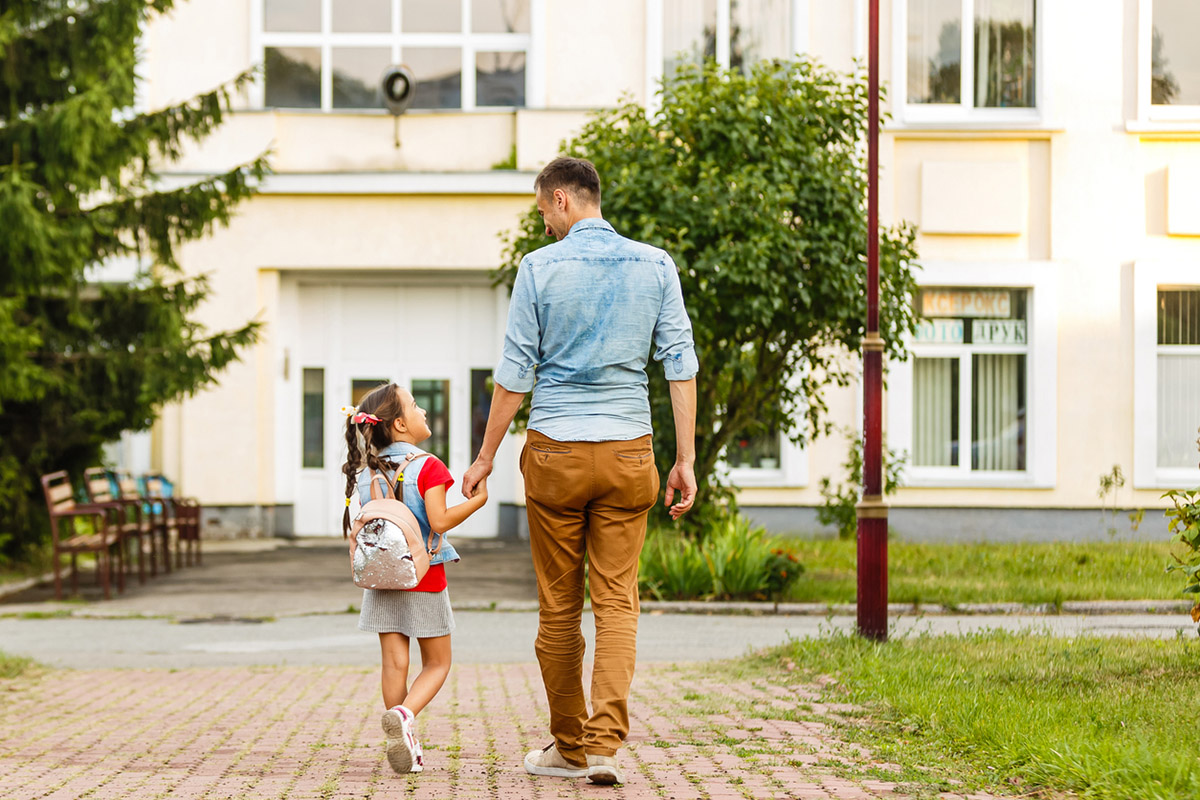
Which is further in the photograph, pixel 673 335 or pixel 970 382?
pixel 970 382

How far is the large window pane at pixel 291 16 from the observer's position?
1980 centimetres

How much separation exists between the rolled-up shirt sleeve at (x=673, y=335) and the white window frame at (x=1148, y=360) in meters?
15.0

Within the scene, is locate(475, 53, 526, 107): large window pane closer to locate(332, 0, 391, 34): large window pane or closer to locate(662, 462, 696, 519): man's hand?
locate(332, 0, 391, 34): large window pane

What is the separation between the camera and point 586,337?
4.87 meters

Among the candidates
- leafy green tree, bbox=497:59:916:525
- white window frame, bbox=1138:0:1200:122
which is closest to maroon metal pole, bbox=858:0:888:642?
leafy green tree, bbox=497:59:916:525

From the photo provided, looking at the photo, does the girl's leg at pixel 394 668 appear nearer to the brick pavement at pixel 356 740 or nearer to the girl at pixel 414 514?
the girl at pixel 414 514

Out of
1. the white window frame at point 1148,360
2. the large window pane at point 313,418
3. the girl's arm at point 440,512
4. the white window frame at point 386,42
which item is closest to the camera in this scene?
the girl's arm at point 440,512

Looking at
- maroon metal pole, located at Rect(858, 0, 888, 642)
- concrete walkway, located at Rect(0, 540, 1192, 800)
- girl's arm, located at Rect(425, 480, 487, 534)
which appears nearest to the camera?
concrete walkway, located at Rect(0, 540, 1192, 800)

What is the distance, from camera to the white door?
20.0m

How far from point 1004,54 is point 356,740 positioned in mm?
15826

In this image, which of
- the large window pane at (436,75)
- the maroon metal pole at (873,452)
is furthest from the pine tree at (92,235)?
the maroon metal pole at (873,452)

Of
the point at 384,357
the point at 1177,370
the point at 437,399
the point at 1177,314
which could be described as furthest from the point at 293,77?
the point at 1177,370

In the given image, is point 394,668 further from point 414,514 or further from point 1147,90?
point 1147,90

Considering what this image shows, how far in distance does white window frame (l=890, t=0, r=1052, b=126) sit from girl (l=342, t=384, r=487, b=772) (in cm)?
1446
